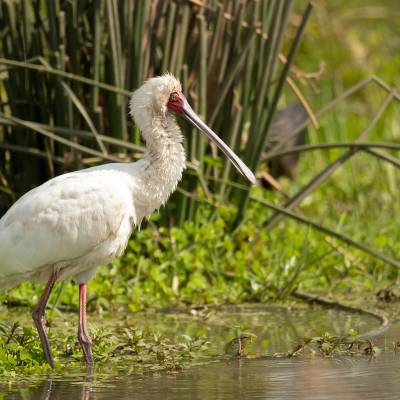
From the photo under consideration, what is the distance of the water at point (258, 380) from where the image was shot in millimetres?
5141

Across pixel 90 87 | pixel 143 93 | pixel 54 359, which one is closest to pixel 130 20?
pixel 90 87

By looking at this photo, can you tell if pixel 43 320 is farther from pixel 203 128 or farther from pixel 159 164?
pixel 203 128

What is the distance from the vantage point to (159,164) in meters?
6.49

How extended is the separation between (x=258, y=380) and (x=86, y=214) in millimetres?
1442

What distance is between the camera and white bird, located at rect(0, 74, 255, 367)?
20.6 ft

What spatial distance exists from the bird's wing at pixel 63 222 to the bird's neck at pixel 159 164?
0.20m

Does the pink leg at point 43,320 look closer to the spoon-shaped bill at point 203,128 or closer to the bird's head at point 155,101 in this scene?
the bird's head at point 155,101

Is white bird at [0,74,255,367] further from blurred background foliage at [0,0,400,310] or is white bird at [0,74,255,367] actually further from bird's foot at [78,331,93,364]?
blurred background foliage at [0,0,400,310]

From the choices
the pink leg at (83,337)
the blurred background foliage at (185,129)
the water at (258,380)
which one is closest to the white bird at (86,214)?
the pink leg at (83,337)

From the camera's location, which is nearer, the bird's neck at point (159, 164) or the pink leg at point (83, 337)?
the pink leg at point (83, 337)

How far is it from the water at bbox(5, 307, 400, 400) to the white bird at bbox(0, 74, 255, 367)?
0.62 metres

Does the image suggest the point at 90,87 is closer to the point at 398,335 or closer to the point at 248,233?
the point at 248,233

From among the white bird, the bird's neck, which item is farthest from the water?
the bird's neck

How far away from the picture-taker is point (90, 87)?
8.10 m
